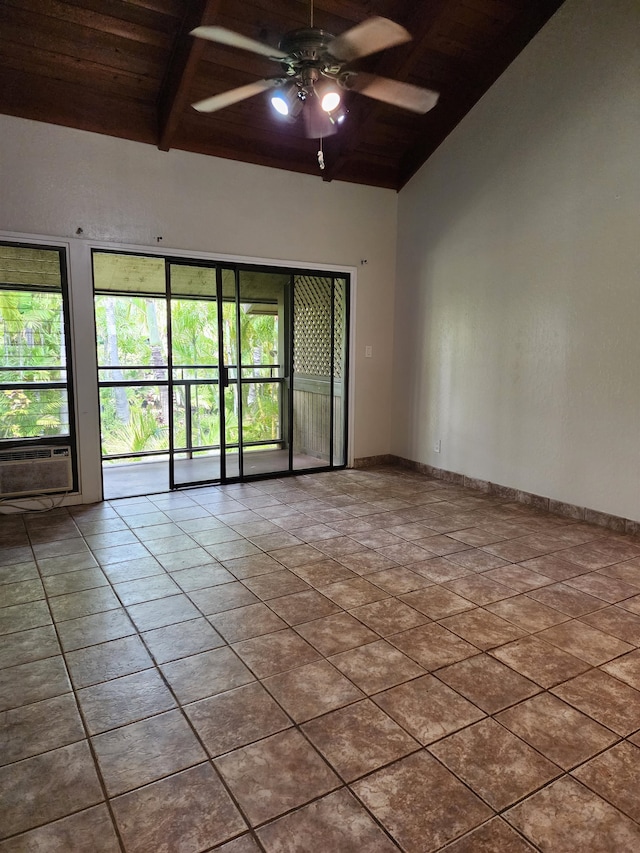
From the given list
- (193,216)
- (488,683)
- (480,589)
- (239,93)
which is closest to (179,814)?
(488,683)

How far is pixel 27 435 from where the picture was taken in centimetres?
438

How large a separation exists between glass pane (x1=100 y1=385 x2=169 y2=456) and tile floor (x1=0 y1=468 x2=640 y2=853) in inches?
98.8

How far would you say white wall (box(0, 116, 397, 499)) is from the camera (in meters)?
4.14

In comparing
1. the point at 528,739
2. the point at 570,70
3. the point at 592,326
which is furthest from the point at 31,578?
the point at 570,70

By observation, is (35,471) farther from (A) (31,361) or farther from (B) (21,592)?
(B) (21,592)

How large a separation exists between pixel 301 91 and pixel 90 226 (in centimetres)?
226

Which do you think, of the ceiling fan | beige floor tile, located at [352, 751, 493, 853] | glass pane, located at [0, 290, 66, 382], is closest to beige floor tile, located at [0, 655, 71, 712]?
beige floor tile, located at [352, 751, 493, 853]

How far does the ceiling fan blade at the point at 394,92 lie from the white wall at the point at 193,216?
188cm

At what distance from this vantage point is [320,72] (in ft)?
9.09

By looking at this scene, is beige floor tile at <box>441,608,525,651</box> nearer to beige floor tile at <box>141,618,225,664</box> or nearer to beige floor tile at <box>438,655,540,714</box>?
beige floor tile at <box>438,655,540,714</box>

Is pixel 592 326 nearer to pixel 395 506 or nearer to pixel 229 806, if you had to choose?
pixel 395 506

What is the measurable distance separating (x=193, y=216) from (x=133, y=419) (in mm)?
2526

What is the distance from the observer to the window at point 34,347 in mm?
4211

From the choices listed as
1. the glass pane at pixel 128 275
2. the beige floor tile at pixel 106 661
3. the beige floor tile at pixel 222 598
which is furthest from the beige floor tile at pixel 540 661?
the glass pane at pixel 128 275
